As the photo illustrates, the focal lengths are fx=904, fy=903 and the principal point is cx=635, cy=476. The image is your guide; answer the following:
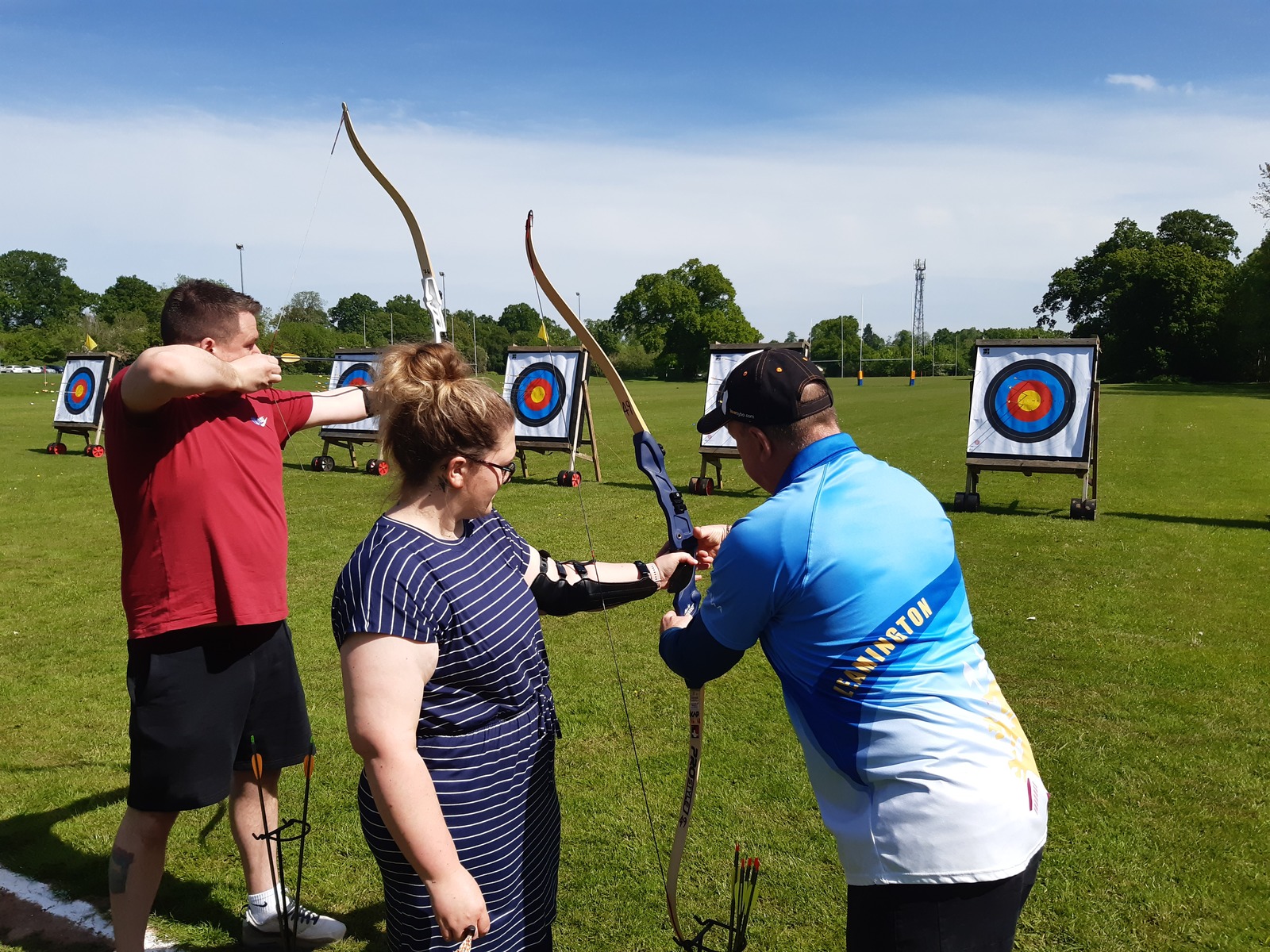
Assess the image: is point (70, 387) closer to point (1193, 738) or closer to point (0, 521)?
point (0, 521)

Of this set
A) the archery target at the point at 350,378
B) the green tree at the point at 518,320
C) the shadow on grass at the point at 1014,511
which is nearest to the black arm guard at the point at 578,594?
the shadow on grass at the point at 1014,511

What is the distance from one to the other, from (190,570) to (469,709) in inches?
41.6

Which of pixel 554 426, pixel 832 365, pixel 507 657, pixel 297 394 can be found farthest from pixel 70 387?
pixel 832 365

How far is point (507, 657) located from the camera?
170 cm

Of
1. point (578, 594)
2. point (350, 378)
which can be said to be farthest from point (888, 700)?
point (350, 378)

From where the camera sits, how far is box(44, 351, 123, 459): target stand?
15.8 m

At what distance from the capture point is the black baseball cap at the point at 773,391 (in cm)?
162

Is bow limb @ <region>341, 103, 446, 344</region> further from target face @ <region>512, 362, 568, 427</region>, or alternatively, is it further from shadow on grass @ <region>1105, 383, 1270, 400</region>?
shadow on grass @ <region>1105, 383, 1270, 400</region>

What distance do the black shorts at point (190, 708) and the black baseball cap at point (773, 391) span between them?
1532mm

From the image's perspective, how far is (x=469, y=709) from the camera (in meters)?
1.66

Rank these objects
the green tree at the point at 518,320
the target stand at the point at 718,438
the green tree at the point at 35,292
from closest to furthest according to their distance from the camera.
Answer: the target stand at the point at 718,438, the green tree at the point at 518,320, the green tree at the point at 35,292

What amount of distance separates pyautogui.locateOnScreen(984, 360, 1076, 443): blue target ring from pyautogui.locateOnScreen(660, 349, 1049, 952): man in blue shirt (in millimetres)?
9301

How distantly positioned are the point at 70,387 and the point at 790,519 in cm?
1819

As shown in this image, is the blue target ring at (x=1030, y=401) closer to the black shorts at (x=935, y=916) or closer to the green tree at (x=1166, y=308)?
the black shorts at (x=935, y=916)
